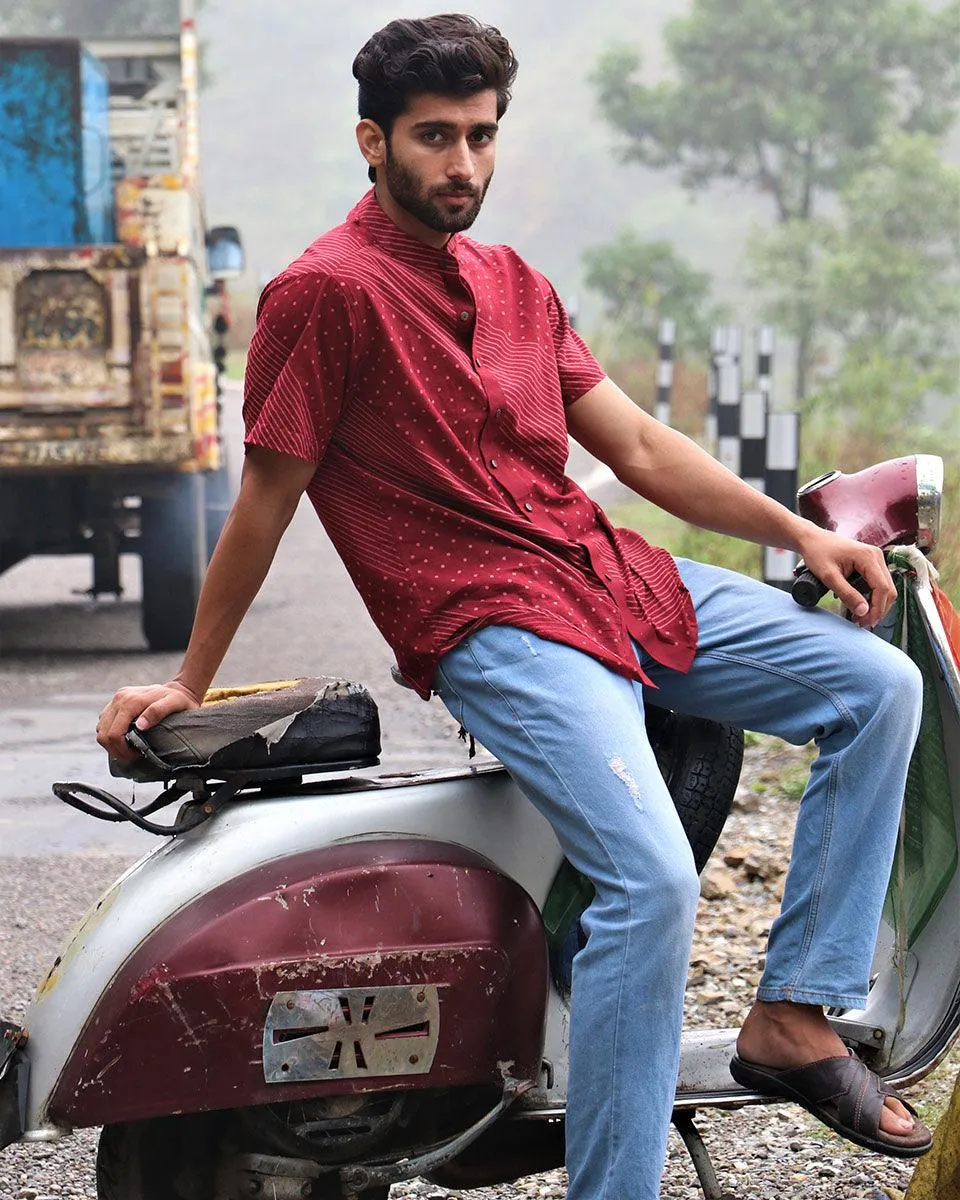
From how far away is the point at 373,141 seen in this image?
2.74 m

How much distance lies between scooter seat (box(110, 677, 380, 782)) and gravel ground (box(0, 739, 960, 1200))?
94cm

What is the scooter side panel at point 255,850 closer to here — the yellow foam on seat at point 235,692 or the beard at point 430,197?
the yellow foam on seat at point 235,692

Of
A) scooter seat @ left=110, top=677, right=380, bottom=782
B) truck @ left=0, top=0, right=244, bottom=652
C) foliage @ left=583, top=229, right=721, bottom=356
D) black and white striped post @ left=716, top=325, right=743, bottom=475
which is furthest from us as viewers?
foliage @ left=583, top=229, right=721, bottom=356

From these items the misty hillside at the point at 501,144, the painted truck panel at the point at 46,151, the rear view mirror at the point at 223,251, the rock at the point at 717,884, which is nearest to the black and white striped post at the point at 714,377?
the rear view mirror at the point at 223,251

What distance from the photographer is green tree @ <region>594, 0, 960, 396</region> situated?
88.9ft

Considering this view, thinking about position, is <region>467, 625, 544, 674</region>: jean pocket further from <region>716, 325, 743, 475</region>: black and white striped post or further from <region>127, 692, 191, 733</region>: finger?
<region>716, 325, 743, 475</region>: black and white striped post

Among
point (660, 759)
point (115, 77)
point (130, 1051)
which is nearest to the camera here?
point (130, 1051)

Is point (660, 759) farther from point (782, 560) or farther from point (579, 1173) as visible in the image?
point (782, 560)

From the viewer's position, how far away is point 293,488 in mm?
2682

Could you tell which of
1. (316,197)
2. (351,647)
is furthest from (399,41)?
(316,197)

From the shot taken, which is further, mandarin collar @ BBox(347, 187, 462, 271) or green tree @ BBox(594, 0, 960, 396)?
green tree @ BBox(594, 0, 960, 396)

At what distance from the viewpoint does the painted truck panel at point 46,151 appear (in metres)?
9.20

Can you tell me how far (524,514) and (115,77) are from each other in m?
9.84

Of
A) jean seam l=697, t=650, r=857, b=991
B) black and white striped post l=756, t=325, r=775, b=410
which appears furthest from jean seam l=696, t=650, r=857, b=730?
black and white striped post l=756, t=325, r=775, b=410
